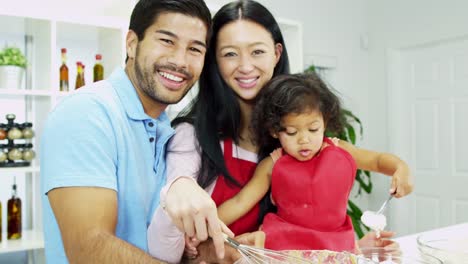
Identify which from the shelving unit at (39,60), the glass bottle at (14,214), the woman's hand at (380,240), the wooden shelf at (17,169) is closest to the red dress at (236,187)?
the woman's hand at (380,240)

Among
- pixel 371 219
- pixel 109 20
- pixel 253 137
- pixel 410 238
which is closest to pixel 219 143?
pixel 253 137

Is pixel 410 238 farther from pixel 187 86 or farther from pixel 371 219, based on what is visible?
pixel 187 86

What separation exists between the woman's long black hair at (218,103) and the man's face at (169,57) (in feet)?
0.74

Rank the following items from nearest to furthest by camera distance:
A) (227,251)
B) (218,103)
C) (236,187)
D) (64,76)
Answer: (227,251)
(236,187)
(218,103)
(64,76)

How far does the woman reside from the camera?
1352mm

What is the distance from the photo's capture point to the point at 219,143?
56.0 inches

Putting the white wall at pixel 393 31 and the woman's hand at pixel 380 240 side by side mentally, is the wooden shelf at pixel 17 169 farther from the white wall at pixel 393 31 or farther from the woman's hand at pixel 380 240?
the white wall at pixel 393 31

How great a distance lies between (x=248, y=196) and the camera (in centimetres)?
131

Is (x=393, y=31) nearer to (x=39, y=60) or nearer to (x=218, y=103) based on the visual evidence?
(x=39, y=60)

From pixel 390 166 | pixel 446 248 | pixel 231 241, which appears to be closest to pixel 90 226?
pixel 231 241

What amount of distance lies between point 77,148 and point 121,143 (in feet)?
0.42

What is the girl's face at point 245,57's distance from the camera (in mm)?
1395

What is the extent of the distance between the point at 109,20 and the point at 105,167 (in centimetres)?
186

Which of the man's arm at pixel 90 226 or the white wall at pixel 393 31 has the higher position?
the white wall at pixel 393 31
